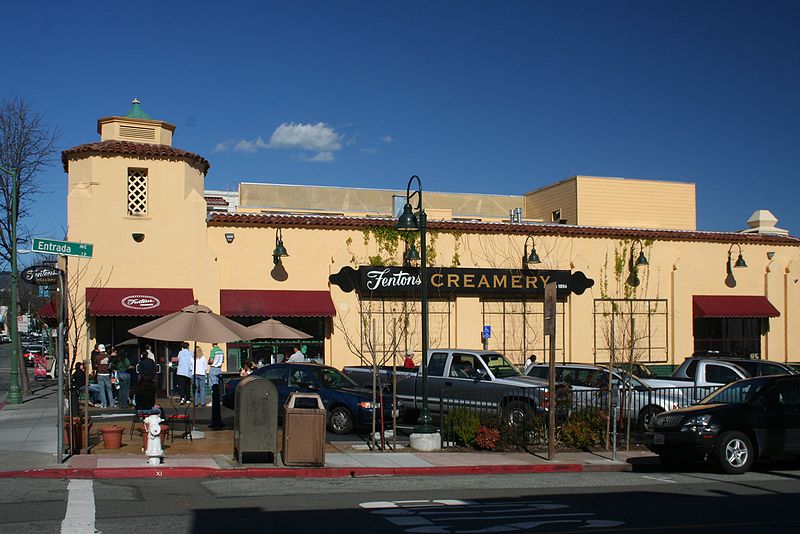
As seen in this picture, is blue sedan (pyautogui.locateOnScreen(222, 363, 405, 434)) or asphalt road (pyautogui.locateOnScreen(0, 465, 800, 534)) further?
blue sedan (pyautogui.locateOnScreen(222, 363, 405, 434))

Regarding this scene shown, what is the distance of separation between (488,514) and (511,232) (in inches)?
889

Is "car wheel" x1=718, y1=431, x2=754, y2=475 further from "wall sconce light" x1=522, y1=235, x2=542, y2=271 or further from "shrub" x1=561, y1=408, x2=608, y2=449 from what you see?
"wall sconce light" x1=522, y1=235, x2=542, y2=271

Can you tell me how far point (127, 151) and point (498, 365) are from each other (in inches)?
557

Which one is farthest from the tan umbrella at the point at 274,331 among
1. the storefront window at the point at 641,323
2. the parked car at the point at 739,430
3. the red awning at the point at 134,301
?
the storefront window at the point at 641,323

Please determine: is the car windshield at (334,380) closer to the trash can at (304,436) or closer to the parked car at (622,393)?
the parked car at (622,393)

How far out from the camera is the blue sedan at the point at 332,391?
62.8 feet

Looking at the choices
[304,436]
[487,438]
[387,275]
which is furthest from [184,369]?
[304,436]

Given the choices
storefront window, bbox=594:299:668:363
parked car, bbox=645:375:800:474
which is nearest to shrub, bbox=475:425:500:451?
parked car, bbox=645:375:800:474

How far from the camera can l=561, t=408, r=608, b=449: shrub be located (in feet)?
57.0

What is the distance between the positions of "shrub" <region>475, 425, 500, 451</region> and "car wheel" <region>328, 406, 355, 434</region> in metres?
3.43

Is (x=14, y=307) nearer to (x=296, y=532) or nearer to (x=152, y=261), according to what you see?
(x=152, y=261)

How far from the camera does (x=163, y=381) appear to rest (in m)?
27.9

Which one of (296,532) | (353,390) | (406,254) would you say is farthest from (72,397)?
(406,254)

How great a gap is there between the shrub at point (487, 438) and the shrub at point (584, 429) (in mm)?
1511
